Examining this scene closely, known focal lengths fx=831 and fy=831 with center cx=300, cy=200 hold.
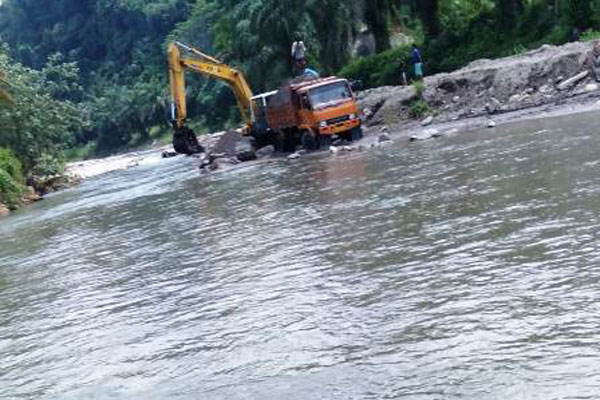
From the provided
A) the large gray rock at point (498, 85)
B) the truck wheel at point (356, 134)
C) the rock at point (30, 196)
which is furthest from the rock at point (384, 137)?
the rock at point (30, 196)

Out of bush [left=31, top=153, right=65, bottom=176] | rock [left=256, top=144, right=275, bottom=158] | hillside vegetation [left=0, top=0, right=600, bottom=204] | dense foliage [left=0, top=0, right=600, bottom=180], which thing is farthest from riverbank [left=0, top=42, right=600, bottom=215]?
bush [left=31, top=153, right=65, bottom=176]

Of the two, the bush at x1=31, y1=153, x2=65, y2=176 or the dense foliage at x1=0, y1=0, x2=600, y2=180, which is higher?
the dense foliage at x1=0, y1=0, x2=600, y2=180

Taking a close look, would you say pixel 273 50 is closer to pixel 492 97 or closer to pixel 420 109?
pixel 420 109

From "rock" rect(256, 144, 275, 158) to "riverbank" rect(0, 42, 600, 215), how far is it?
6.17ft

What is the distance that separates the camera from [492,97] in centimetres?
2688

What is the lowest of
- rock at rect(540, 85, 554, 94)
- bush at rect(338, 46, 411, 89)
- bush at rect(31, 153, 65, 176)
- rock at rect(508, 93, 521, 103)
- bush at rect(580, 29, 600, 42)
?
rock at rect(508, 93, 521, 103)

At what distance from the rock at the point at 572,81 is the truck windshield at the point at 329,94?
267 inches

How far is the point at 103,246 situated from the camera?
669 inches

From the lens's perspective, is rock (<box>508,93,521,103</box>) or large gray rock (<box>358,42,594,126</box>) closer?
large gray rock (<box>358,42,594,126</box>)

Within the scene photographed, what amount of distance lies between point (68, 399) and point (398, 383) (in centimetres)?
311

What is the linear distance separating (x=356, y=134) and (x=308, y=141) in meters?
1.66

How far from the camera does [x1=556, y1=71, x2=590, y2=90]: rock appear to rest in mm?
24281

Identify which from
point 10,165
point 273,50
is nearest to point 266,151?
point 10,165

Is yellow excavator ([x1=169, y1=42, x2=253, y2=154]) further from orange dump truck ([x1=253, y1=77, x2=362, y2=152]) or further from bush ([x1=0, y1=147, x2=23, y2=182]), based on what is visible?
bush ([x1=0, y1=147, x2=23, y2=182])
